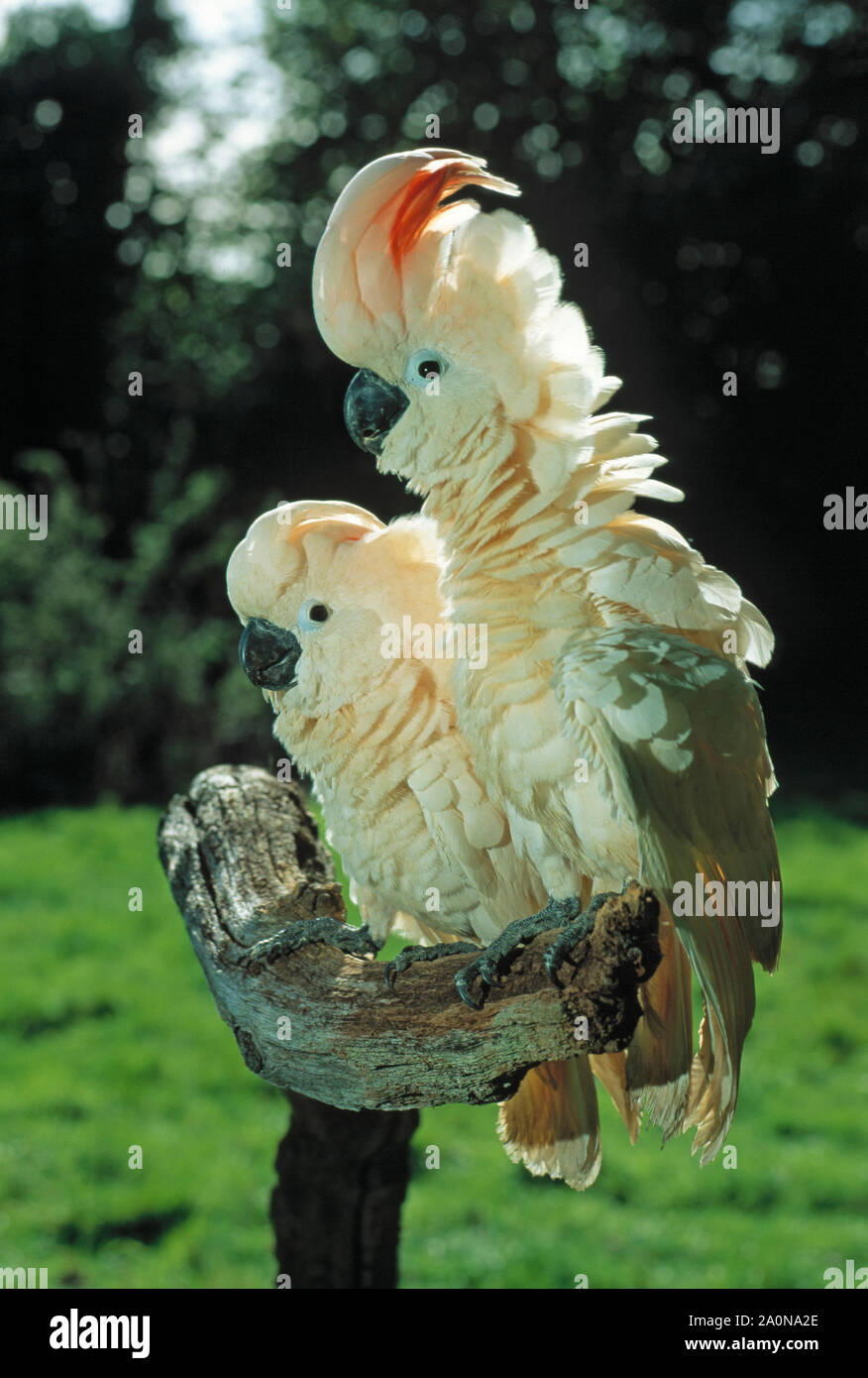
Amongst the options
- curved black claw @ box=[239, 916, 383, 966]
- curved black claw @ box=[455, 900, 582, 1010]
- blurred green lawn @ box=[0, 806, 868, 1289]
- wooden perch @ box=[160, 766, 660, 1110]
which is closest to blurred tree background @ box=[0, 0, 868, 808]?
blurred green lawn @ box=[0, 806, 868, 1289]

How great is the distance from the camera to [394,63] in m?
7.50

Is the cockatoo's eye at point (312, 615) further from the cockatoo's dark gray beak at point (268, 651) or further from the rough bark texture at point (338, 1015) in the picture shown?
the rough bark texture at point (338, 1015)

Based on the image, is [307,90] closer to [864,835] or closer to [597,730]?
[864,835]

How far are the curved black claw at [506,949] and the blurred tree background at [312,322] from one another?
11.1 ft

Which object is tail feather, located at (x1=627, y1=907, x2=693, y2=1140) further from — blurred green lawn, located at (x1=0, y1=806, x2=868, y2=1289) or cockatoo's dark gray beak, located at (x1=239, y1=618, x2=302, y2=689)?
blurred green lawn, located at (x1=0, y1=806, x2=868, y2=1289)

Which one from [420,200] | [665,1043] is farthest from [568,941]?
[420,200]

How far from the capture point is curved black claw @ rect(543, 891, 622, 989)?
1518mm

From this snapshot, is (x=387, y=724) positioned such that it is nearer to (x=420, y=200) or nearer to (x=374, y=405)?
(x=374, y=405)

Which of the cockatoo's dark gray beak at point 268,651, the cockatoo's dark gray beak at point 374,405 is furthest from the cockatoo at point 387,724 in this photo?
the cockatoo's dark gray beak at point 374,405

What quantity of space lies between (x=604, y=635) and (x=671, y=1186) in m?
2.72

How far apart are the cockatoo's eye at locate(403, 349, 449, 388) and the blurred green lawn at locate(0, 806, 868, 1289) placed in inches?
107

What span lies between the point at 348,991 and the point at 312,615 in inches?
26.0

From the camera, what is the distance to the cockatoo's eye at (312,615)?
1921 millimetres
